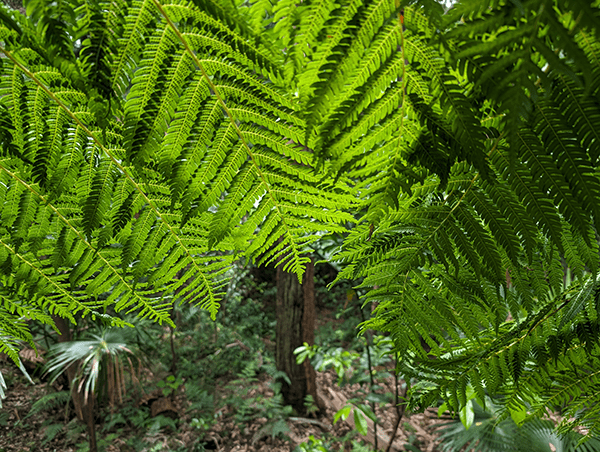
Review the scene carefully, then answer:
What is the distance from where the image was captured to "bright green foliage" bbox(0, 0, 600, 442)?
324 mm

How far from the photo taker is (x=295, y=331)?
10.7ft

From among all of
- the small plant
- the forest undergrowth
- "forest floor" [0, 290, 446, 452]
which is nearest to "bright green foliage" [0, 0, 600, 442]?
the forest undergrowth

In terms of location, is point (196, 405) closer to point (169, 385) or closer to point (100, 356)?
point (169, 385)

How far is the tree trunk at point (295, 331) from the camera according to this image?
3.15m

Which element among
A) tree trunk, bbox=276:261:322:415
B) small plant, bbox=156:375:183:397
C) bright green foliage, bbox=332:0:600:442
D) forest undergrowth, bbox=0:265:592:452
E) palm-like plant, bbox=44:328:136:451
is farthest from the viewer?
small plant, bbox=156:375:183:397

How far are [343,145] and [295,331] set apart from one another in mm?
3098

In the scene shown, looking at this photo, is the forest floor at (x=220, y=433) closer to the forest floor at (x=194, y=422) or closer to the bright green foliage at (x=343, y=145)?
the forest floor at (x=194, y=422)

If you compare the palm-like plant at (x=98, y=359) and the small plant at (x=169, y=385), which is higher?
the palm-like plant at (x=98, y=359)

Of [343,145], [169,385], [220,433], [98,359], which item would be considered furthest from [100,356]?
[343,145]

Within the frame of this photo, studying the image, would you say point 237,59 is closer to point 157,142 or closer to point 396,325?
point 157,142

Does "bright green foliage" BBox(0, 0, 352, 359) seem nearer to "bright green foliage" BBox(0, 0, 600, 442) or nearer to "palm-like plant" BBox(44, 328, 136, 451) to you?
"bright green foliage" BBox(0, 0, 600, 442)

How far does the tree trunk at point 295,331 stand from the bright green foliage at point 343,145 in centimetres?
243

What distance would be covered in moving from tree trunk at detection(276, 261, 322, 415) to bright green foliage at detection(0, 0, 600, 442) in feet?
7.98

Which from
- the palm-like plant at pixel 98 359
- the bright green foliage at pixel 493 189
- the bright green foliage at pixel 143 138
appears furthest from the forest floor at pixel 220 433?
the bright green foliage at pixel 143 138
